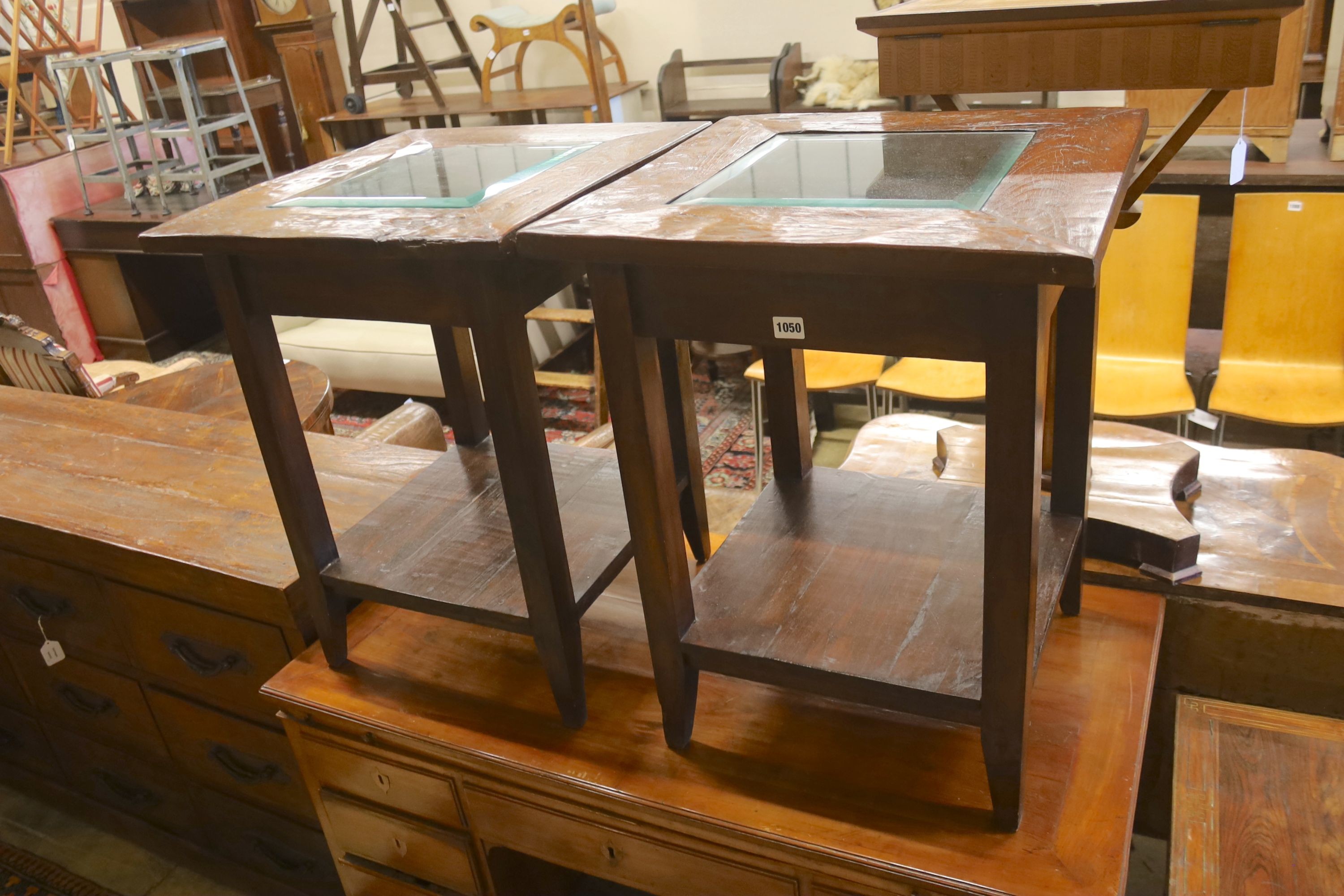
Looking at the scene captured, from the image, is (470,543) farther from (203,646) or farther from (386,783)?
(203,646)

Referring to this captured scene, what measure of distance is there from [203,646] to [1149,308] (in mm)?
2446

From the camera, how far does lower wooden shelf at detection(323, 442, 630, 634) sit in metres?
1.29

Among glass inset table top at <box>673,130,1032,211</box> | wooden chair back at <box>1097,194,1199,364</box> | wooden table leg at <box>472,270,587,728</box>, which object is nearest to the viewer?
glass inset table top at <box>673,130,1032,211</box>

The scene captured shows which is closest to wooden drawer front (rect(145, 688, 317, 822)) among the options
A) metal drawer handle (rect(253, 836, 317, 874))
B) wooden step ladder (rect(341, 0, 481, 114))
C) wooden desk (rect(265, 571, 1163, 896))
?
metal drawer handle (rect(253, 836, 317, 874))

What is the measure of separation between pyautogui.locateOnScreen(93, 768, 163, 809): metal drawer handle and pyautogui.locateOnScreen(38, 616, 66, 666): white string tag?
341mm

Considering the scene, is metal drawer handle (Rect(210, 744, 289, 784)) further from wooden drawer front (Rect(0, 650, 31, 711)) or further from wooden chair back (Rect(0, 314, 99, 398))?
wooden chair back (Rect(0, 314, 99, 398))

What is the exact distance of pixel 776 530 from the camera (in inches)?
53.9

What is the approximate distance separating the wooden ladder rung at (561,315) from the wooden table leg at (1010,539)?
10.00ft

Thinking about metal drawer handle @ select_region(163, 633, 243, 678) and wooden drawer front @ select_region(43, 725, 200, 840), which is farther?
wooden drawer front @ select_region(43, 725, 200, 840)

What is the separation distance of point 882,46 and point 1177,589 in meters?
0.82

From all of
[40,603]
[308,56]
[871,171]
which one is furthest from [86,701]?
[308,56]

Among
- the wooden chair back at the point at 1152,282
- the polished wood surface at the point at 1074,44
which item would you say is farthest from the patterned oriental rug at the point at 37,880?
the wooden chair back at the point at 1152,282

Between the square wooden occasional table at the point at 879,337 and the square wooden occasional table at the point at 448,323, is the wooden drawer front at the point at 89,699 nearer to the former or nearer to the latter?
the square wooden occasional table at the point at 448,323

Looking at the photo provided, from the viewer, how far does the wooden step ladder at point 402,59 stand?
4566 millimetres
